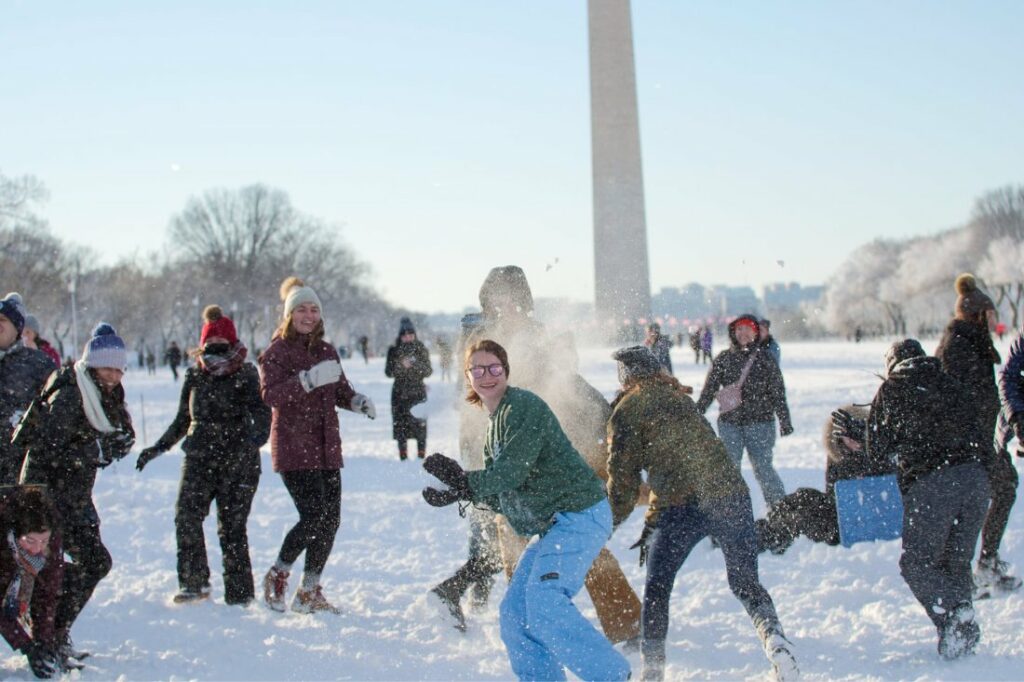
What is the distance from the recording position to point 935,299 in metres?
84.1

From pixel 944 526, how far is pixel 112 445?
3.94 meters

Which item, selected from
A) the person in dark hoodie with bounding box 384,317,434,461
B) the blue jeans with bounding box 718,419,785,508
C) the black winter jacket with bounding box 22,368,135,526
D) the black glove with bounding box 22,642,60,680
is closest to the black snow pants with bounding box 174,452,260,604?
the black winter jacket with bounding box 22,368,135,526

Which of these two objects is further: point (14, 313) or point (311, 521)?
point (311, 521)

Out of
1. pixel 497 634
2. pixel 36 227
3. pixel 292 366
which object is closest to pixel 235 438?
pixel 292 366

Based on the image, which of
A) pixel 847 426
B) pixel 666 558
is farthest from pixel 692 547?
pixel 847 426

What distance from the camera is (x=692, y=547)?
469cm

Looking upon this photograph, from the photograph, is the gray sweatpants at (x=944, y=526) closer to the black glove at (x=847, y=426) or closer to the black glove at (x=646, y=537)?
the black glove at (x=847, y=426)

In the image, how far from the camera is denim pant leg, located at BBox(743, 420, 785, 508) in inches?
305

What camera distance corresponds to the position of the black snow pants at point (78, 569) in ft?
16.1

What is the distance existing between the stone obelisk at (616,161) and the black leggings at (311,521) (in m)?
19.5

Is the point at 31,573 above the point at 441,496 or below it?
below

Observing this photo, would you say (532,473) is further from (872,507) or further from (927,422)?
(872,507)

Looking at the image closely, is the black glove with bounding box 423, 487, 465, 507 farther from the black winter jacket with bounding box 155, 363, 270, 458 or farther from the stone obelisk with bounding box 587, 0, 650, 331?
the stone obelisk with bounding box 587, 0, 650, 331

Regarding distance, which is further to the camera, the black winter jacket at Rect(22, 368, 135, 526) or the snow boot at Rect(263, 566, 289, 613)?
the snow boot at Rect(263, 566, 289, 613)
